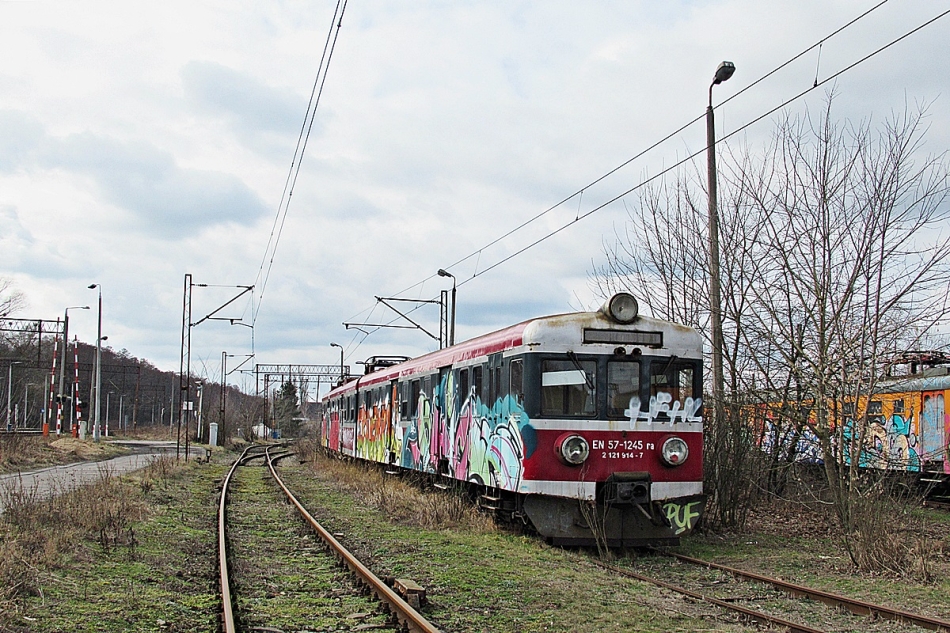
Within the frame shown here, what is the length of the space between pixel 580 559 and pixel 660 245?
7.01 m

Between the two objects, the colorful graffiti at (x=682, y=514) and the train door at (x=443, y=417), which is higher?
the train door at (x=443, y=417)

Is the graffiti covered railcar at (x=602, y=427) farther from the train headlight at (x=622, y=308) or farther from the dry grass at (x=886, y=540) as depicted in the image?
the dry grass at (x=886, y=540)

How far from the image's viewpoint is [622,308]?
11195 mm

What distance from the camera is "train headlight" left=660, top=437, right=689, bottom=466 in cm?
1091

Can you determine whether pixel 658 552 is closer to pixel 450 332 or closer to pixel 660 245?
pixel 660 245

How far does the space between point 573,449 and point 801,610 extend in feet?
11.3

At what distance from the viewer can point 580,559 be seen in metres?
10.3

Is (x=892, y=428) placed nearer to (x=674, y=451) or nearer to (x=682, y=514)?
(x=682, y=514)

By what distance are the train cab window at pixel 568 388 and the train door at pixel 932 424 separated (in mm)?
9869

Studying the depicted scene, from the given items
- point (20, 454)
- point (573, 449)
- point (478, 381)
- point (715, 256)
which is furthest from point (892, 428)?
point (20, 454)

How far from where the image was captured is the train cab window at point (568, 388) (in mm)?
10820

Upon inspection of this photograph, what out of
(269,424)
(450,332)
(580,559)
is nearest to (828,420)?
(580,559)

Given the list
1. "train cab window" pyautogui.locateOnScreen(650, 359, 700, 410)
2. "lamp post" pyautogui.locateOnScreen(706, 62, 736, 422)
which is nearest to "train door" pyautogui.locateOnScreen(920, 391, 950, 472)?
"lamp post" pyautogui.locateOnScreen(706, 62, 736, 422)

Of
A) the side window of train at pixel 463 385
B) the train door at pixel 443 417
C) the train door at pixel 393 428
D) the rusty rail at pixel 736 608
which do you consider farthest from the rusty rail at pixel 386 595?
the train door at pixel 393 428
